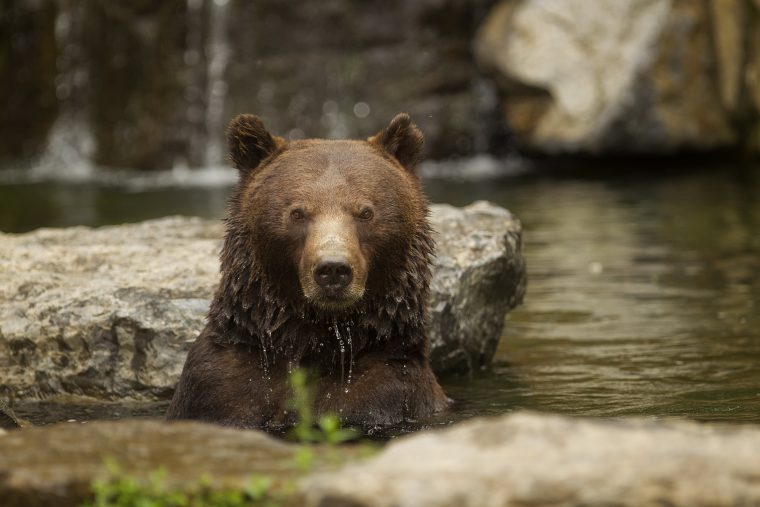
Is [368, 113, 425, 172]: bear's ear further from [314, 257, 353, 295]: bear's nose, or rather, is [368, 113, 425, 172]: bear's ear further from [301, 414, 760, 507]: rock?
[301, 414, 760, 507]: rock

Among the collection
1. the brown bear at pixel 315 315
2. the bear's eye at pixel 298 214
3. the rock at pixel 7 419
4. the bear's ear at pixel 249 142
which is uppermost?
the bear's ear at pixel 249 142

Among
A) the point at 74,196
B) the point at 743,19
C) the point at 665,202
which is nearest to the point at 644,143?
the point at 743,19

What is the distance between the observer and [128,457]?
3.43 m

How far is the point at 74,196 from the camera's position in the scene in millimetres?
18406

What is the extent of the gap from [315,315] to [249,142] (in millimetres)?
926

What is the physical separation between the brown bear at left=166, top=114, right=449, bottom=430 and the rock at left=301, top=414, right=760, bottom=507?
2410 mm

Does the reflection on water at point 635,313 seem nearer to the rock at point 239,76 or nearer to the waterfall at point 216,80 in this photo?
the rock at point 239,76

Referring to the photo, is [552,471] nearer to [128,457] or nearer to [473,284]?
[128,457]

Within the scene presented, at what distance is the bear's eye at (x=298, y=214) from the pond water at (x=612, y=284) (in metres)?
1.18

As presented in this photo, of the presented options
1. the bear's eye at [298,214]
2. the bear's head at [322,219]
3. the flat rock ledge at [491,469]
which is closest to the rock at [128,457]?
the flat rock ledge at [491,469]

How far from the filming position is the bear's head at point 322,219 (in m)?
5.30

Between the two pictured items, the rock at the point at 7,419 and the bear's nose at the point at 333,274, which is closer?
the bear's nose at the point at 333,274

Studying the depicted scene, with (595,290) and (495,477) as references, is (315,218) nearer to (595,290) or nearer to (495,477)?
(495,477)

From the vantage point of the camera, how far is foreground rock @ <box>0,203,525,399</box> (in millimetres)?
6855
